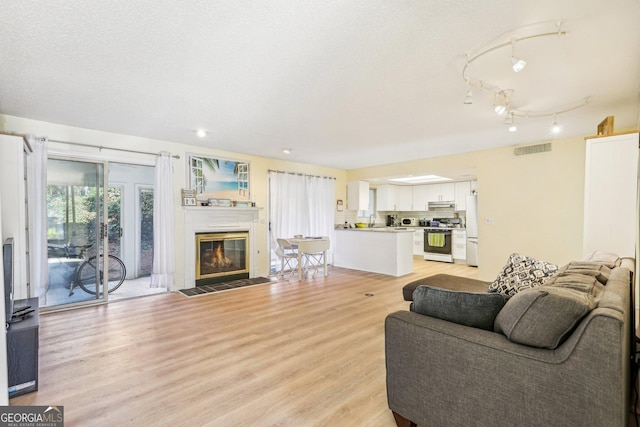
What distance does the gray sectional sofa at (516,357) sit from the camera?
1154 mm

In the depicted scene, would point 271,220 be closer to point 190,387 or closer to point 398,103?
point 398,103

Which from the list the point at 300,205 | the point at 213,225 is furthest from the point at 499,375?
the point at 300,205

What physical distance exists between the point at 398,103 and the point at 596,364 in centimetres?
270

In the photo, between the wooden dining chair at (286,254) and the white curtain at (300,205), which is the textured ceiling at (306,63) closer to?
the white curtain at (300,205)

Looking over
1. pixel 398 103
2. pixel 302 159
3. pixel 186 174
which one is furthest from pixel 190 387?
pixel 302 159

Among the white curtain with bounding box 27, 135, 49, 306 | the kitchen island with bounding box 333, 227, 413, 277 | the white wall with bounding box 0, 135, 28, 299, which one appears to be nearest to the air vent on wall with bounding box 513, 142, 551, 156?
the kitchen island with bounding box 333, 227, 413, 277

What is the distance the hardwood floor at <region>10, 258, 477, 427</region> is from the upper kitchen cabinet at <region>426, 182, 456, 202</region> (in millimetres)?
4876

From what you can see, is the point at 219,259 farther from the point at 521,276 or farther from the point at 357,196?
the point at 521,276

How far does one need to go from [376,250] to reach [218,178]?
11.6 ft

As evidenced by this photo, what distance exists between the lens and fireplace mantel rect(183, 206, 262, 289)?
509 centimetres

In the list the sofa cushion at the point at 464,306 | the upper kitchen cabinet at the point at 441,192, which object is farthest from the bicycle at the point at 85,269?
the upper kitchen cabinet at the point at 441,192

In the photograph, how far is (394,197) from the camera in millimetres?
8742

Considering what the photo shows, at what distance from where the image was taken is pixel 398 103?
10.5ft

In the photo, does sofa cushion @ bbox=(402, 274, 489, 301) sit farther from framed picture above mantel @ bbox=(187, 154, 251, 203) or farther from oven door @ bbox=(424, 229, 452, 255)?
oven door @ bbox=(424, 229, 452, 255)
